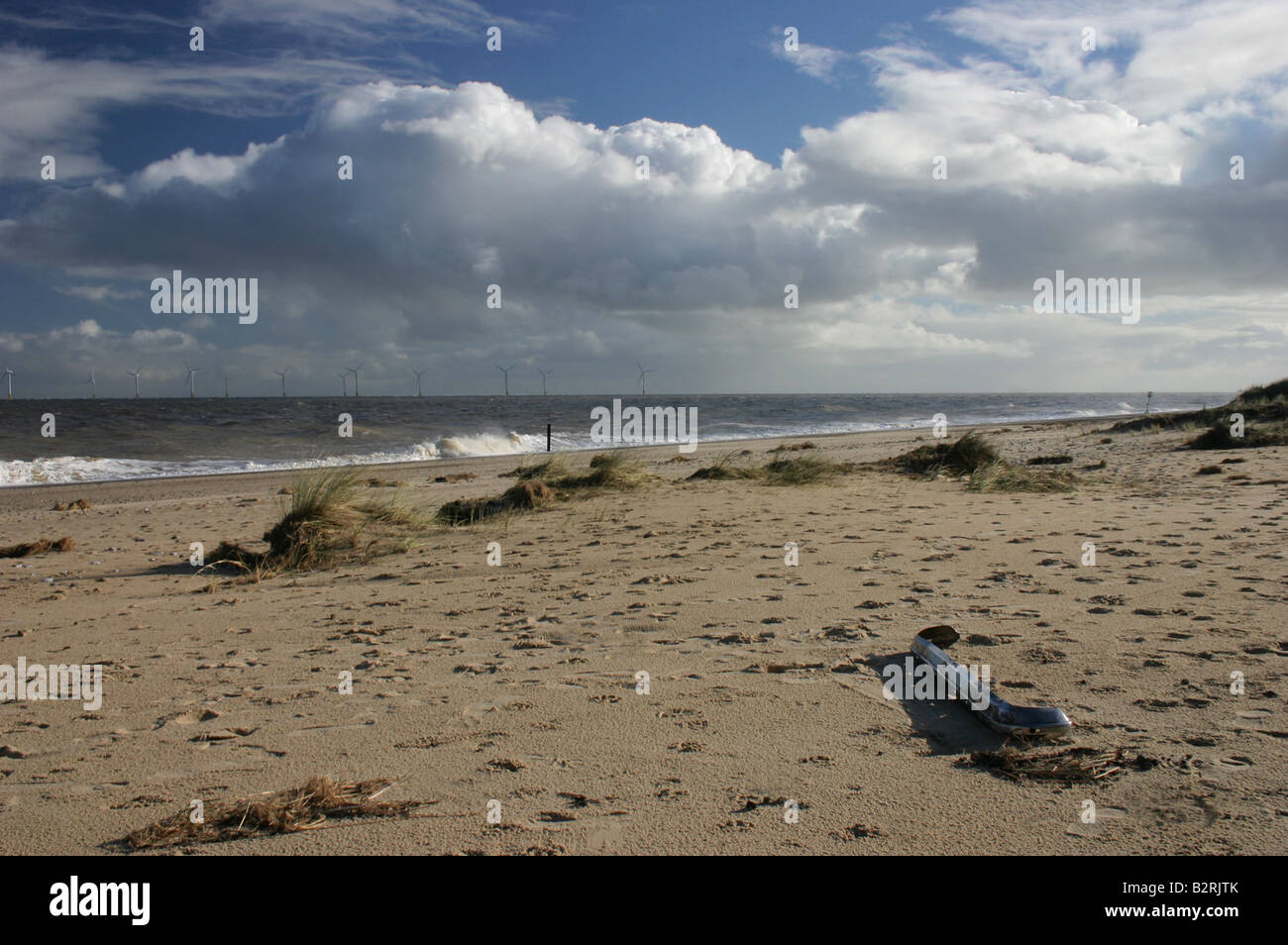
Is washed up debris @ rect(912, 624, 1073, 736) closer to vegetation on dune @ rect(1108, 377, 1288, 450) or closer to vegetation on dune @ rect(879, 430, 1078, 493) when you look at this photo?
vegetation on dune @ rect(879, 430, 1078, 493)

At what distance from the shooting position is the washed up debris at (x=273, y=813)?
9.00 ft

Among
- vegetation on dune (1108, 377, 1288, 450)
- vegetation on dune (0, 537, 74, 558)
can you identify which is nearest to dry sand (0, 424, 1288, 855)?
vegetation on dune (0, 537, 74, 558)

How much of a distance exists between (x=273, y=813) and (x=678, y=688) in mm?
1982

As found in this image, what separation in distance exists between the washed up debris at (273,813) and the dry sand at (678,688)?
8cm

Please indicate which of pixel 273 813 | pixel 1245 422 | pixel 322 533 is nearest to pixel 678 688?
pixel 273 813

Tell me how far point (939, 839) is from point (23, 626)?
20.9 feet

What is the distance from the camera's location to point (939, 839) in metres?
2.65

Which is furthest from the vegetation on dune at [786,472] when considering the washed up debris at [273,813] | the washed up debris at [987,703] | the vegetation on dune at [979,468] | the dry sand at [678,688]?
the washed up debris at [273,813]

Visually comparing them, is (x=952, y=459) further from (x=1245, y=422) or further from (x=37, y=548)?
(x=37, y=548)

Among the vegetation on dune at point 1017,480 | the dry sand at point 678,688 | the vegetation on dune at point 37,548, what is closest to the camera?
the dry sand at point 678,688

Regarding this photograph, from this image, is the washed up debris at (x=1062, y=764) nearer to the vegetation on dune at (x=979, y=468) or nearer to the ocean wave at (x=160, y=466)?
the vegetation on dune at (x=979, y=468)

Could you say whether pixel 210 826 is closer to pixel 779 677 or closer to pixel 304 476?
pixel 779 677

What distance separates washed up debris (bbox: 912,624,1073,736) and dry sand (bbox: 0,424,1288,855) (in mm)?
85
